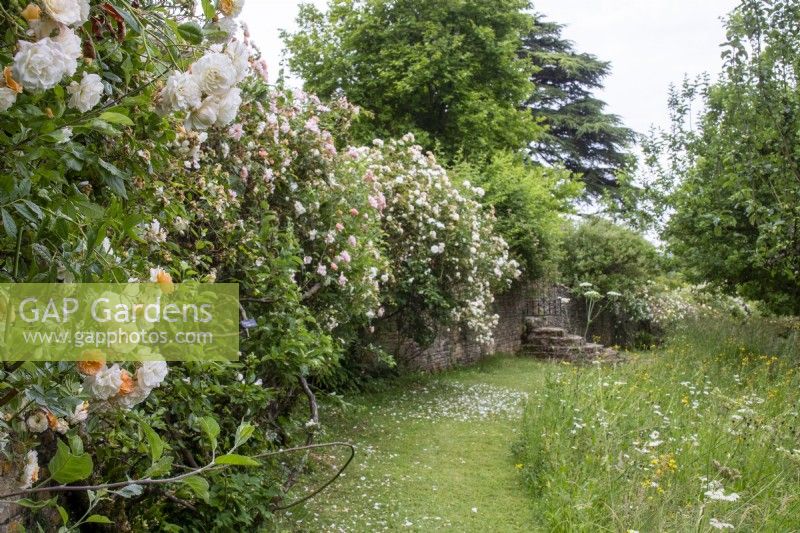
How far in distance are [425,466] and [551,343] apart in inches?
391

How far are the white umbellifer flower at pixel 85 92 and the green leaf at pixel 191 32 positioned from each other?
0.24m

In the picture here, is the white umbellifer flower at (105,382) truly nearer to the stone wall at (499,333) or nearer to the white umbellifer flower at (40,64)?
the white umbellifer flower at (40,64)

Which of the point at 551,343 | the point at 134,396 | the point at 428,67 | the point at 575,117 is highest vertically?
the point at 575,117

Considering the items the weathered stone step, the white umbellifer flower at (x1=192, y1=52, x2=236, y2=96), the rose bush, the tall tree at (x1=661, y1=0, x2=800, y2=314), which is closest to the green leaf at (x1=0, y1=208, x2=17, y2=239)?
the rose bush

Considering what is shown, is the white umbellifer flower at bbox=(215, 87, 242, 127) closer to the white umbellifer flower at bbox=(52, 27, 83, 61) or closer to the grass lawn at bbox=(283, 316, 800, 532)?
the white umbellifer flower at bbox=(52, 27, 83, 61)

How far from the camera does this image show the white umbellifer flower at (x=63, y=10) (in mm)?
1125

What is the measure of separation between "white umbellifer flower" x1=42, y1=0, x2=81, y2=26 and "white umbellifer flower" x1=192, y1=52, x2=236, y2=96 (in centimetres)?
26

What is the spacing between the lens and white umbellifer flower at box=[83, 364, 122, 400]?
52.5 inches

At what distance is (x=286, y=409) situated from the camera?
184 inches

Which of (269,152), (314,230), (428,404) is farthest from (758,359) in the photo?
(269,152)

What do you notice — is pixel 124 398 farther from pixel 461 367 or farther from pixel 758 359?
pixel 461 367

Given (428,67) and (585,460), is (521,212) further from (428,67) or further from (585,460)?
(585,460)

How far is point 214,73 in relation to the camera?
1372mm

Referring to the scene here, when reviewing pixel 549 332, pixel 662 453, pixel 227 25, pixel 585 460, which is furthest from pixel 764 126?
pixel 549 332
